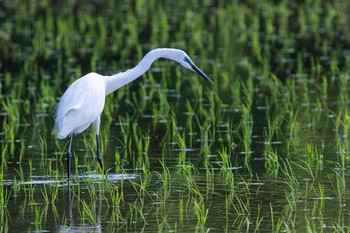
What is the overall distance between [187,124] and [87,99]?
119 inches

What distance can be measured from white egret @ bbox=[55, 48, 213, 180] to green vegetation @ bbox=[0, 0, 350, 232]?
44 cm

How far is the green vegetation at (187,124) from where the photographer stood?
8.32 m

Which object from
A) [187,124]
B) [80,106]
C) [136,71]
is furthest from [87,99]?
[187,124]

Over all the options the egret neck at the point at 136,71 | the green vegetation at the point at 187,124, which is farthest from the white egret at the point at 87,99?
the green vegetation at the point at 187,124

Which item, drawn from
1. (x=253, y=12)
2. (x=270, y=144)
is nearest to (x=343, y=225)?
(x=270, y=144)

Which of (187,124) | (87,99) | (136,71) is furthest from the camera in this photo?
(187,124)

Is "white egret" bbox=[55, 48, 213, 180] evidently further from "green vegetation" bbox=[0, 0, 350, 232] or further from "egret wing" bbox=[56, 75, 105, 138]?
"green vegetation" bbox=[0, 0, 350, 232]

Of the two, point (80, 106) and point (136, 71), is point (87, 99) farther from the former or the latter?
point (136, 71)

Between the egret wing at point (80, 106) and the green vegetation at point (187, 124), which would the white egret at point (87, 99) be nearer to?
the egret wing at point (80, 106)

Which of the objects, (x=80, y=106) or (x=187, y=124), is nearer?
(x=80, y=106)

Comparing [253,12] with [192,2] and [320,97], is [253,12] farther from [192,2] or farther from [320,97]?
[320,97]

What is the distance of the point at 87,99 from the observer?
9680mm

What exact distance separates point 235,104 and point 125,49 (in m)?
Answer: 5.46

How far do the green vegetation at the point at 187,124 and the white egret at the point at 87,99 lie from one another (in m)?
0.44
